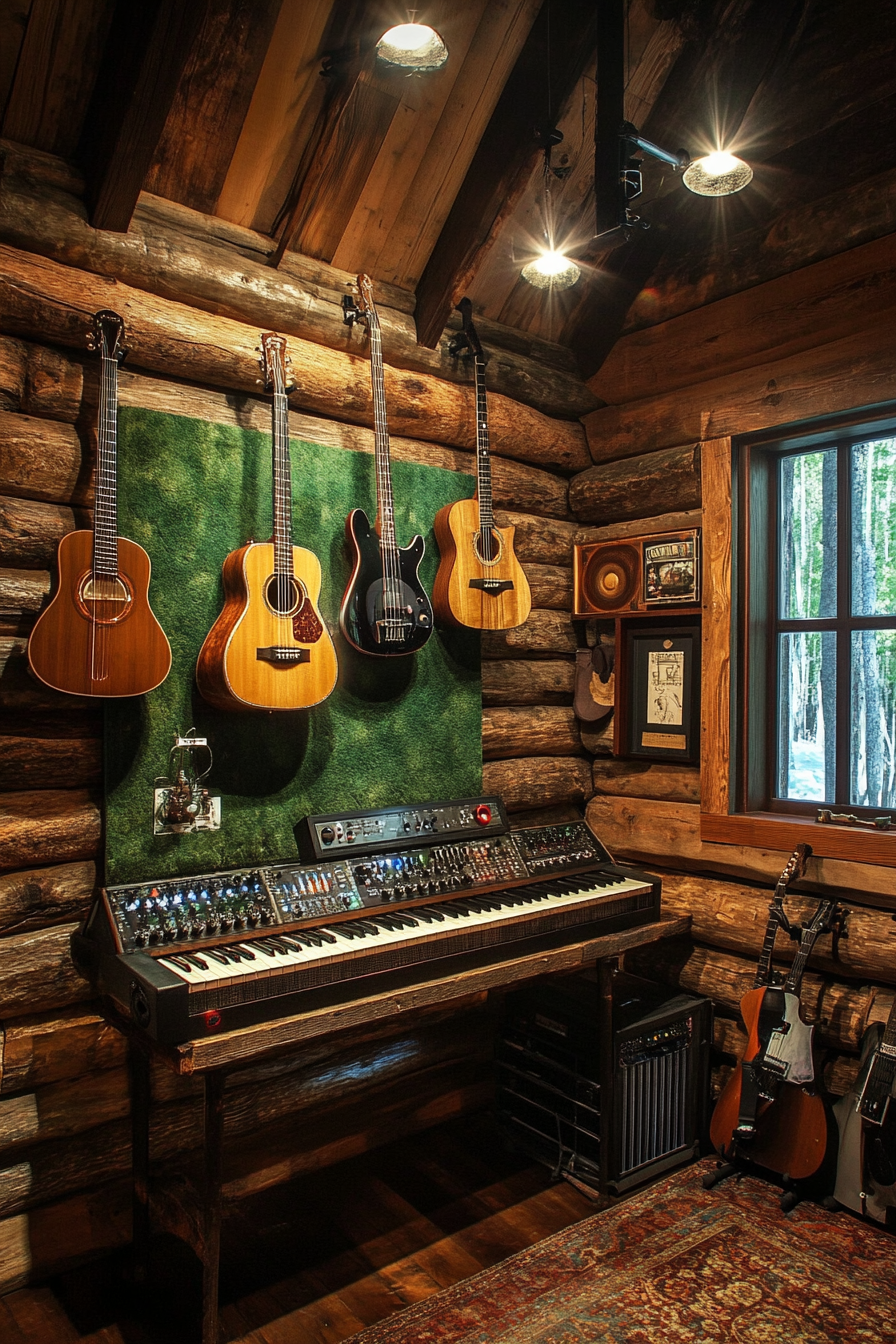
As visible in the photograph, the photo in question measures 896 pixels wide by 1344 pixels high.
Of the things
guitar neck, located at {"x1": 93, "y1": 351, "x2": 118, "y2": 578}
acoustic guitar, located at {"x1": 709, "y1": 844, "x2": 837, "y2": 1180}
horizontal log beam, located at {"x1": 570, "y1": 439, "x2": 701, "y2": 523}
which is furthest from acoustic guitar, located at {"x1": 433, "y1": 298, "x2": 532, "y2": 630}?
acoustic guitar, located at {"x1": 709, "y1": 844, "x2": 837, "y2": 1180}

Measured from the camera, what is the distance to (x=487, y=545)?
3.09 meters

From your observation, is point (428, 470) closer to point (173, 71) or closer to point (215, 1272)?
point (173, 71)

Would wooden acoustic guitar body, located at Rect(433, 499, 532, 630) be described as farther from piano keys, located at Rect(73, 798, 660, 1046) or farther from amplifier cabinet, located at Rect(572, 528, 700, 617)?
piano keys, located at Rect(73, 798, 660, 1046)

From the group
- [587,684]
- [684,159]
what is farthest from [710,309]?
[587,684]

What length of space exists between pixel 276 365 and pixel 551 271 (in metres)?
1.13

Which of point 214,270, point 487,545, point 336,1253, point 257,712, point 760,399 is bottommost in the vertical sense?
point 336,1253

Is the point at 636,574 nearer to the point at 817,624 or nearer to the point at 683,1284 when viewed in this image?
the point at 817,624

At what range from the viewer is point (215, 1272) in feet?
6.28

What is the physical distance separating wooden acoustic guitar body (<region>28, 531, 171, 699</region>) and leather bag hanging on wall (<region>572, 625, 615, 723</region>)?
1884 mm

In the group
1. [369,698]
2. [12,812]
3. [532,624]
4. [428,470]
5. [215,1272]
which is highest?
[428,470]

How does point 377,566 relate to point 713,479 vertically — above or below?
below

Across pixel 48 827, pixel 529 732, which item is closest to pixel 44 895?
pixel 48 827

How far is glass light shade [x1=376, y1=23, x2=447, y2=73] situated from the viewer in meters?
2.23

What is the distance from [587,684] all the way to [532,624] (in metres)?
0.36
